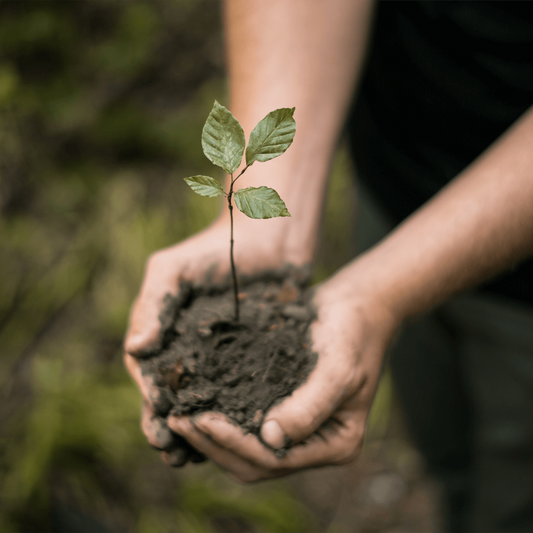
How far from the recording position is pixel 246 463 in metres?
0.89

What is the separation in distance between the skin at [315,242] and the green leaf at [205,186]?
1.07 ft

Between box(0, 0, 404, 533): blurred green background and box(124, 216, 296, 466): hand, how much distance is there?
959 mm

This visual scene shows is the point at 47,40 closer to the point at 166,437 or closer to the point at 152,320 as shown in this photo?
the point at 152,320

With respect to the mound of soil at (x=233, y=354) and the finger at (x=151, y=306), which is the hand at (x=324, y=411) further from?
the finger at (x=151, y=306)

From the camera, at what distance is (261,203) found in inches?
26.3

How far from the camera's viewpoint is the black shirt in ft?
3.33

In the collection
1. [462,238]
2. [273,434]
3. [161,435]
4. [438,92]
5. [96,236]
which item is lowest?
[96,236]

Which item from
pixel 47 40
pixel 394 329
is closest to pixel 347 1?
pixel 394 329

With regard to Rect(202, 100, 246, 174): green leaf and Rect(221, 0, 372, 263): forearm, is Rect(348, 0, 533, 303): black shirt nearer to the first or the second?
Rect(221, 0, 372, 263): forearm

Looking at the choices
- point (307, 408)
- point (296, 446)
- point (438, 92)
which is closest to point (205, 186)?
point (307, 408)

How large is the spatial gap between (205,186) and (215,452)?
1.78 feet

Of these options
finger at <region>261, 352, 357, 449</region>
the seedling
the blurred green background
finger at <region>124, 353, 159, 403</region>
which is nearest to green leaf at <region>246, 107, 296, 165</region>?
the seedling

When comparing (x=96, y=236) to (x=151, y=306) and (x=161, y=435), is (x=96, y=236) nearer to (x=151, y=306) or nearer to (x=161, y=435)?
(x=151, y=306)

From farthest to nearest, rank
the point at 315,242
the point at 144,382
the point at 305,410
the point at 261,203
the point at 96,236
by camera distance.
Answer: the point at 96,236
the point at 315,242
the point at 144,382
the point at 305,410
the point at 261,203
